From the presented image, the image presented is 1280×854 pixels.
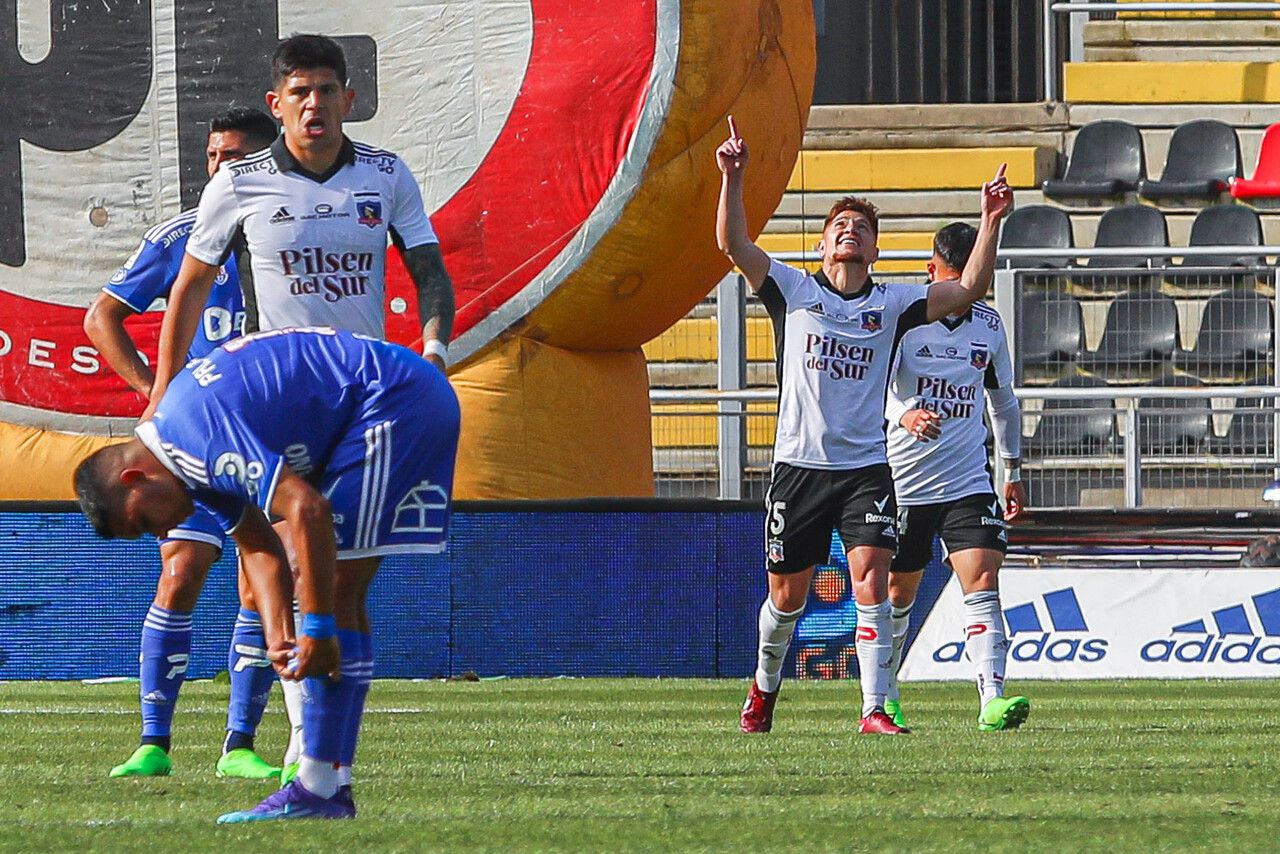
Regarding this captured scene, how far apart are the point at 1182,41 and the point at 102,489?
17.9 metres

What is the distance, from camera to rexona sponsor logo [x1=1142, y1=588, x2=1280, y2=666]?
11.7 m

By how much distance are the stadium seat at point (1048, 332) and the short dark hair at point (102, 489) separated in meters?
9.26

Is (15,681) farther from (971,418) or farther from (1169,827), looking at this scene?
(1169,827)

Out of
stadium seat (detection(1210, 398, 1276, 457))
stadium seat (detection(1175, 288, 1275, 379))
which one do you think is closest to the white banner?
stadium seat (detection(1210, 398, 1276, 457))

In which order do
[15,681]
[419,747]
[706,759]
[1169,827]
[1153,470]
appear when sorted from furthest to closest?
[1153,470]
[15,681]
[419,747]
[706,759]
[1169,827]

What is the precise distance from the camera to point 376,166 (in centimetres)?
614

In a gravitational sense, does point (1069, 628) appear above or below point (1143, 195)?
below

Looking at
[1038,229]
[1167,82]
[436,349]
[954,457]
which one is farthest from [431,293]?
[1167,82]

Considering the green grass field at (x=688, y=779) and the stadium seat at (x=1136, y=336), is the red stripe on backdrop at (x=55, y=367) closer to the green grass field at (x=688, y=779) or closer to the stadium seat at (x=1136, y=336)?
the green grass field at (x=688, y=779)

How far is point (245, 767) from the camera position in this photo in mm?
6297

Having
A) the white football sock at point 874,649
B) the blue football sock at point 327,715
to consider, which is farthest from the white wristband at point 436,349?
the white football sock at point 874,649

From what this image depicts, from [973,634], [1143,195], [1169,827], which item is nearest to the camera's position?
[1169,827]

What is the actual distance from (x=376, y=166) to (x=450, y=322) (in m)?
0.49

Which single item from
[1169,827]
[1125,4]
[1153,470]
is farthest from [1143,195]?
[1169,827]
